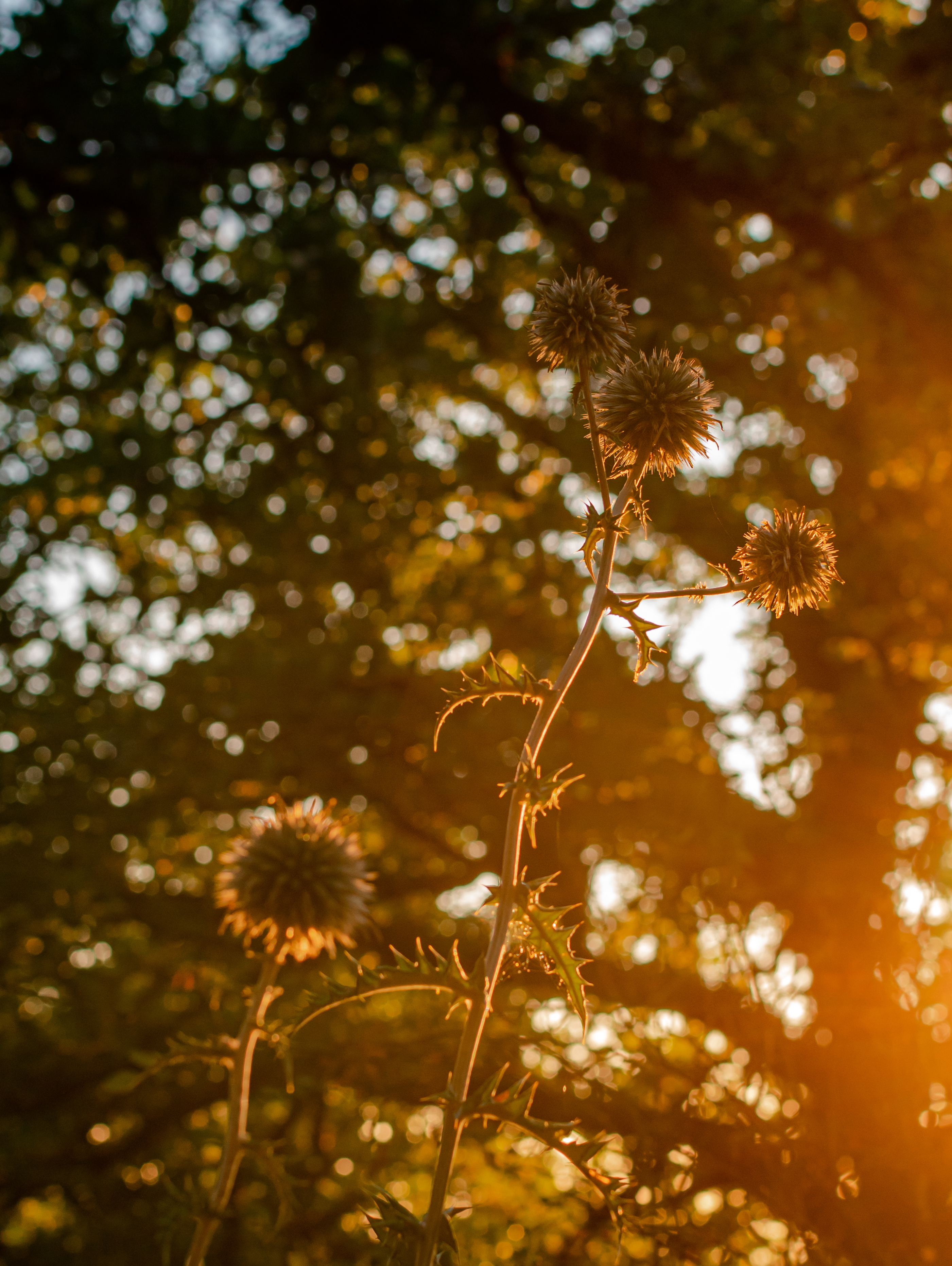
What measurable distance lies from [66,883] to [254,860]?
5.00 meters

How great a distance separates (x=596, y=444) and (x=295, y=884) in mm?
1954

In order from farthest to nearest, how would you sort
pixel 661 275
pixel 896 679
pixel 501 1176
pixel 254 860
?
1. pixel 896 679
2. pixel 501 1176
3. pixel 661 275
4. pixel 254 860

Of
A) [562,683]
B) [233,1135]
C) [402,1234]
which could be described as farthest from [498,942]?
[233,1135]

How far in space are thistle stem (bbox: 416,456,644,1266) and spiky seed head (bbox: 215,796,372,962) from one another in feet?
4.34

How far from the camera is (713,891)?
5184 millimetres

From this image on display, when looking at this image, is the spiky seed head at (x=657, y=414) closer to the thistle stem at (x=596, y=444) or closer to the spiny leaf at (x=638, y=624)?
the thistle stem at (x=596, y=444)

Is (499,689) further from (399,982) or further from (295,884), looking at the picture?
(295,884)

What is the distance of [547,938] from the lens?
1870 millimetres

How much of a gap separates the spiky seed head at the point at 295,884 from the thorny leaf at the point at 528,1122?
126 cm

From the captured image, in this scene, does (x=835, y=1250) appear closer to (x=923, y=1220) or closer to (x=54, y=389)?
(x=923, y=1220)

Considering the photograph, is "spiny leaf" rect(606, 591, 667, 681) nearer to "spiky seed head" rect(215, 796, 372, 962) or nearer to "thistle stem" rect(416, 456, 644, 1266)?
"thistle stem" rect(416, 456, 644, 1266)

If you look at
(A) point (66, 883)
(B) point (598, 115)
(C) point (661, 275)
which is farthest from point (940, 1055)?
(B) point (598, 115)

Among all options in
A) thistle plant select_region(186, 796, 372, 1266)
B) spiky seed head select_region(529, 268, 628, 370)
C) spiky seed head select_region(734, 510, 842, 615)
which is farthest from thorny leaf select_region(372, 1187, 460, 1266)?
spiky seed head select_region(529, 268, 628, 370)

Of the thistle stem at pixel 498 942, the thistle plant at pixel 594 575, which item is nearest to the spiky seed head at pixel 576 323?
the thistle plant at pixel 594 575
